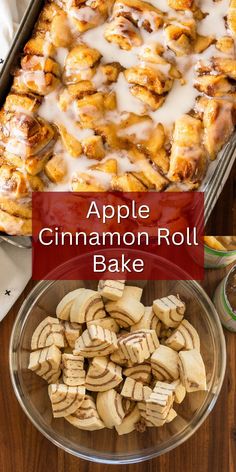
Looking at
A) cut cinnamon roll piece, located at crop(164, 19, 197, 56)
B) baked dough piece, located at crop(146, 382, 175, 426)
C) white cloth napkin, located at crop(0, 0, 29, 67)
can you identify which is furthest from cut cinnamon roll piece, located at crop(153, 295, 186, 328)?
white cloth napkin, located at crop(0, 0, 29, 67)

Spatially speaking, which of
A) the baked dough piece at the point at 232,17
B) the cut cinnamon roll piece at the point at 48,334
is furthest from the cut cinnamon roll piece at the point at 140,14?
the cut cinnamon roll piece at the point at 48,334

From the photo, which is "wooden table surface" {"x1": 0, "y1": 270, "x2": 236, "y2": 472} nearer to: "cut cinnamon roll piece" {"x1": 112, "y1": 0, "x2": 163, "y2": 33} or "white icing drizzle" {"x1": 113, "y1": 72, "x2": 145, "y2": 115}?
"white icing drizzle" {"x1": 113, "y1": 72, "x2": 145, "y2": 115}

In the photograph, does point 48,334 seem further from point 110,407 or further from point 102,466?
point 102,466

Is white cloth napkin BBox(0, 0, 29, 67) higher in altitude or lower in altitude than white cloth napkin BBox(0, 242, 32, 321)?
higher

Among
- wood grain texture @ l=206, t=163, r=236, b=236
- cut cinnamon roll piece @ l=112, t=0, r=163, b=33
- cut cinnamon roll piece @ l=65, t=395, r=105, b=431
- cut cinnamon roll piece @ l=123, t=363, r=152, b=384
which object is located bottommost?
cut cinnamon roll piece @ l=65, t=395, r=105, b=431

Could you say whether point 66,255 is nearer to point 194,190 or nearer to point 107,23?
point 194,190

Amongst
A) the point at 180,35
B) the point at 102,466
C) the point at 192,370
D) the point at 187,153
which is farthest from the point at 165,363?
the point at 180,35

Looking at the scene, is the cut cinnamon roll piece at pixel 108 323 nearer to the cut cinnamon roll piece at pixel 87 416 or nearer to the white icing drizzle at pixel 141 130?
the cut cinnamon roll piece at pixel 87 416
